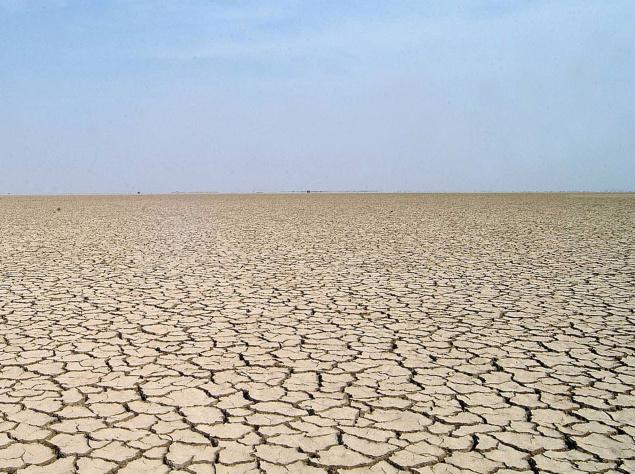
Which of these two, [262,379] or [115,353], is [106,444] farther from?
[115,353]

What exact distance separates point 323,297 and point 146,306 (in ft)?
4.77

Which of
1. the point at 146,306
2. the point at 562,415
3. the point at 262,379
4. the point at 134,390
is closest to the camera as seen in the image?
the point at 562,415

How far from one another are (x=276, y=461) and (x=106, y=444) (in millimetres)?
643

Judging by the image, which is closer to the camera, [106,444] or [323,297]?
[106,444]

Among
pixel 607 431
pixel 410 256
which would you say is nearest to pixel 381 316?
pixel 607 431

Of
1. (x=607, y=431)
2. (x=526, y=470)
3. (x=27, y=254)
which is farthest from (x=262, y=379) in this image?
(x=27, y=254)

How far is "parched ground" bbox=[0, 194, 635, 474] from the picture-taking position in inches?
84.2

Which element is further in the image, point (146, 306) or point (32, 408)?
point (146, 306)

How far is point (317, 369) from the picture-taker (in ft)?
10.1

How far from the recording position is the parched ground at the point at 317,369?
2139mm

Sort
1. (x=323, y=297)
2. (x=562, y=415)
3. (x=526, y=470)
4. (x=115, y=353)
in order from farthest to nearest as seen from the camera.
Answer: (x=323, y=297)
(x=115, y=353)
(x=562, y=415)
(x=526, y=470)

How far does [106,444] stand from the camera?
2178mm

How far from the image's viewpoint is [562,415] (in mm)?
2457

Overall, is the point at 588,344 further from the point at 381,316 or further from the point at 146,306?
the point at 146,306
